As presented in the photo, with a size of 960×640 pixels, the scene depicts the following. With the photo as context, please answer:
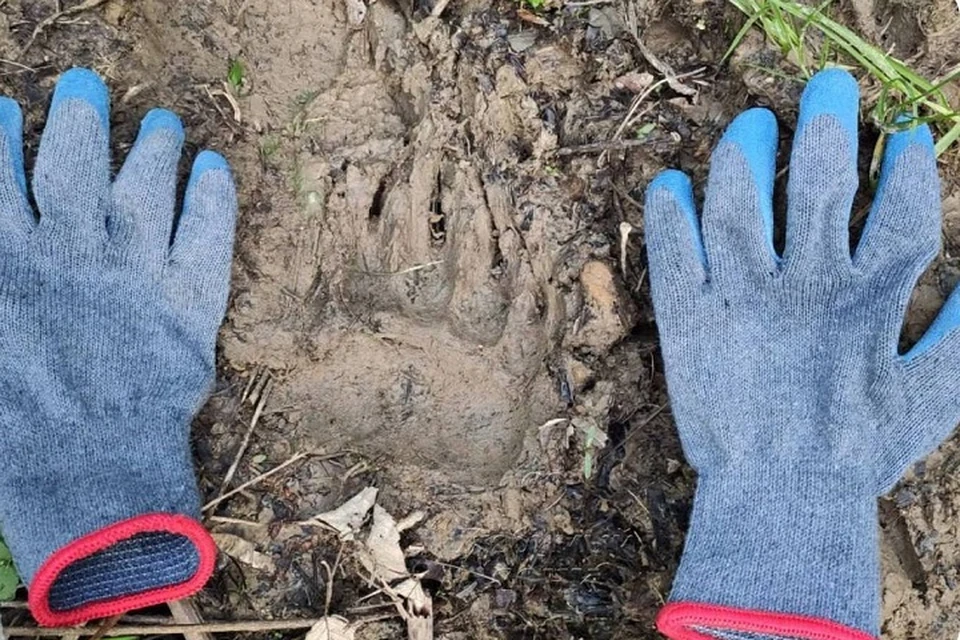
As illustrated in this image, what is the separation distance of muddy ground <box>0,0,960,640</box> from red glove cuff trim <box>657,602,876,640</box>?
0.19 meters

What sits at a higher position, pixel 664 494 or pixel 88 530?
pixel 664 494

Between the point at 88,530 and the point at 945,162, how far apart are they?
6.27 feet

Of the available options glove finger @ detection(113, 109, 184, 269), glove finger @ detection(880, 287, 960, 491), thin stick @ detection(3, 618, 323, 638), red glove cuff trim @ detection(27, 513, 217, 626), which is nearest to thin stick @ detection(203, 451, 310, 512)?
red glove cuff trim @ detection(27, 513, 217, 626)

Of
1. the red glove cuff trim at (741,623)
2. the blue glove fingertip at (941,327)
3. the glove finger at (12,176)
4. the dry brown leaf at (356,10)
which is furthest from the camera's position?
the dry brown leaf at (356,10)

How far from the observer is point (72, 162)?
2.21m

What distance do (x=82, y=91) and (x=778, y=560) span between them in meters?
1.72

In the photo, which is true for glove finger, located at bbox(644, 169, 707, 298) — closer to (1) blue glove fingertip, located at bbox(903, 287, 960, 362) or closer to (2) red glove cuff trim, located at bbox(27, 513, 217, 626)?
(1) blue glove fingertip, located at bbox(903, 287, 960, 362)

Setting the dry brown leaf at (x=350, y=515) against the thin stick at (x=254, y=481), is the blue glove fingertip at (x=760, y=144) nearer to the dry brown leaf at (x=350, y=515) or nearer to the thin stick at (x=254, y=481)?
the dry brown leaf at (x=350, y=515)

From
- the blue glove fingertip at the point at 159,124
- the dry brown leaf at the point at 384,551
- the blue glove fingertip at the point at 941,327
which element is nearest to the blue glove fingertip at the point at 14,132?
the blue glove fingertip at the point at 159,124

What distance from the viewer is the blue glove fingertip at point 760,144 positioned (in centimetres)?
215

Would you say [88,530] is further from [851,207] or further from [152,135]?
[851,207]

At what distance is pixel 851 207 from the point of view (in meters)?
2.20

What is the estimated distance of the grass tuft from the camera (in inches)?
83.8

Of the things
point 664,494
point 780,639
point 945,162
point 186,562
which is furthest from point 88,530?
point 945,162
